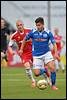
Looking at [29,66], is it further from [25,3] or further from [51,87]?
[25,3]

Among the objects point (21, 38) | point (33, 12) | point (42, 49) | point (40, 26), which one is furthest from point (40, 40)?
point (33, 12)

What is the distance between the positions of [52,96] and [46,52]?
1824 mm

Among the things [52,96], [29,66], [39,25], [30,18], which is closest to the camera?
[52,96]

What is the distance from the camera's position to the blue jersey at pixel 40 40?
1338cm

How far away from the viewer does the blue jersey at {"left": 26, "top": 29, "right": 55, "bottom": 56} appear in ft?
43.9

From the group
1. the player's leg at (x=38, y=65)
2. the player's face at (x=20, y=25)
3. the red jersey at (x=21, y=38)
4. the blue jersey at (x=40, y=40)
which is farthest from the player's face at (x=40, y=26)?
the red jersey at (x=21, y=38)

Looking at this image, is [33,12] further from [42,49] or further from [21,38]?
[42,49]

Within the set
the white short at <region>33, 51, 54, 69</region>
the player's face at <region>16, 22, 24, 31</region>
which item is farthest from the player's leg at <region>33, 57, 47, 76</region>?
the player's face at <region>16, 22, 24, 31</region>

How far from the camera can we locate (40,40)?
13.5 metres

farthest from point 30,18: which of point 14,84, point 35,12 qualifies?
point 14,84

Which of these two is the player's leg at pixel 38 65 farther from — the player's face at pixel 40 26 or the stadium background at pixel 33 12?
the stadium background at pixel 33 12

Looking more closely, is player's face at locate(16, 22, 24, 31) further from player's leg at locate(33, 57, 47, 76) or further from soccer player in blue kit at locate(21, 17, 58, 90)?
player's leg at locate(33, 57, 47, 76)

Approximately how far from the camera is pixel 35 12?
34.2 metres

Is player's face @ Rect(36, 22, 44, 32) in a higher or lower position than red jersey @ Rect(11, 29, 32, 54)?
higher
